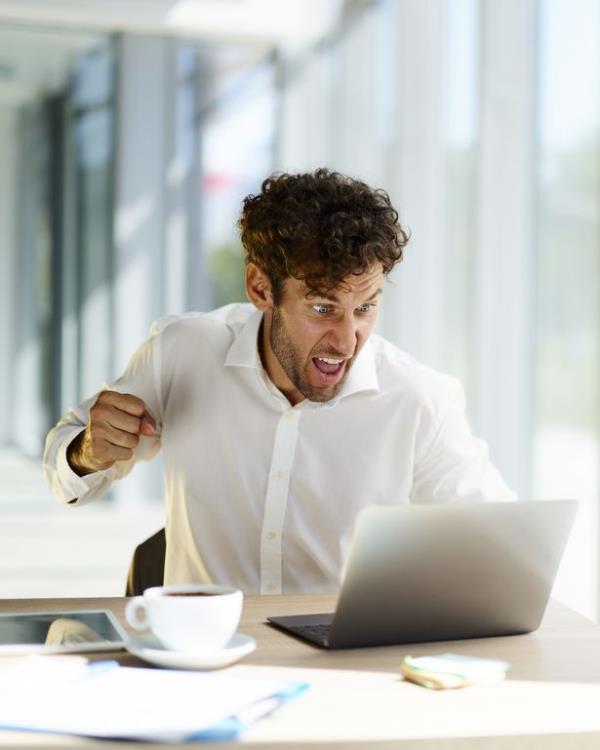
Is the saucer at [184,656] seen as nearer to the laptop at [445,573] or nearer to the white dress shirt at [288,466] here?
the laptop at [445,573]

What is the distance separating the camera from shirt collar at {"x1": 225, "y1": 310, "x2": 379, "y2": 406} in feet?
6.56

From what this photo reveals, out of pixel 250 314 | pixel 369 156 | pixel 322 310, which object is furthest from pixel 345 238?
pixel 369 156

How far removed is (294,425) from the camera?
201 cm

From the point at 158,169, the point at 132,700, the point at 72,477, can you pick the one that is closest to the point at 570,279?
the point at 72,477

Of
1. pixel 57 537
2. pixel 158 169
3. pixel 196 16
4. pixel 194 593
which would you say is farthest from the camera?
pixel 158 169

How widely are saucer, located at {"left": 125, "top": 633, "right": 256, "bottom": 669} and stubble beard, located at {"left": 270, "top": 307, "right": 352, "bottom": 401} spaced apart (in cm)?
74

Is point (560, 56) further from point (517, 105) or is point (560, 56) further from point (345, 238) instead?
point (345, 238)

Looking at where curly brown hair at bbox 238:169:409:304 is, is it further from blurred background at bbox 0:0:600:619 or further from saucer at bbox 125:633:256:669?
blurred background at bbox 0:0:600:619

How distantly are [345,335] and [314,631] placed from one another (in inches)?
23.8

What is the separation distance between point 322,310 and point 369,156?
416cm

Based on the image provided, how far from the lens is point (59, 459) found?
1948 millimetres

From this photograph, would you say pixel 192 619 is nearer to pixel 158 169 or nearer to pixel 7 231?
pixel 7 231

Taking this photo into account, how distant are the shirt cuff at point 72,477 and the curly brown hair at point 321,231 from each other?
0.44 metres

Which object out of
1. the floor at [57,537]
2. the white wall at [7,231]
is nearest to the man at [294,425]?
the floor at [57,537]
